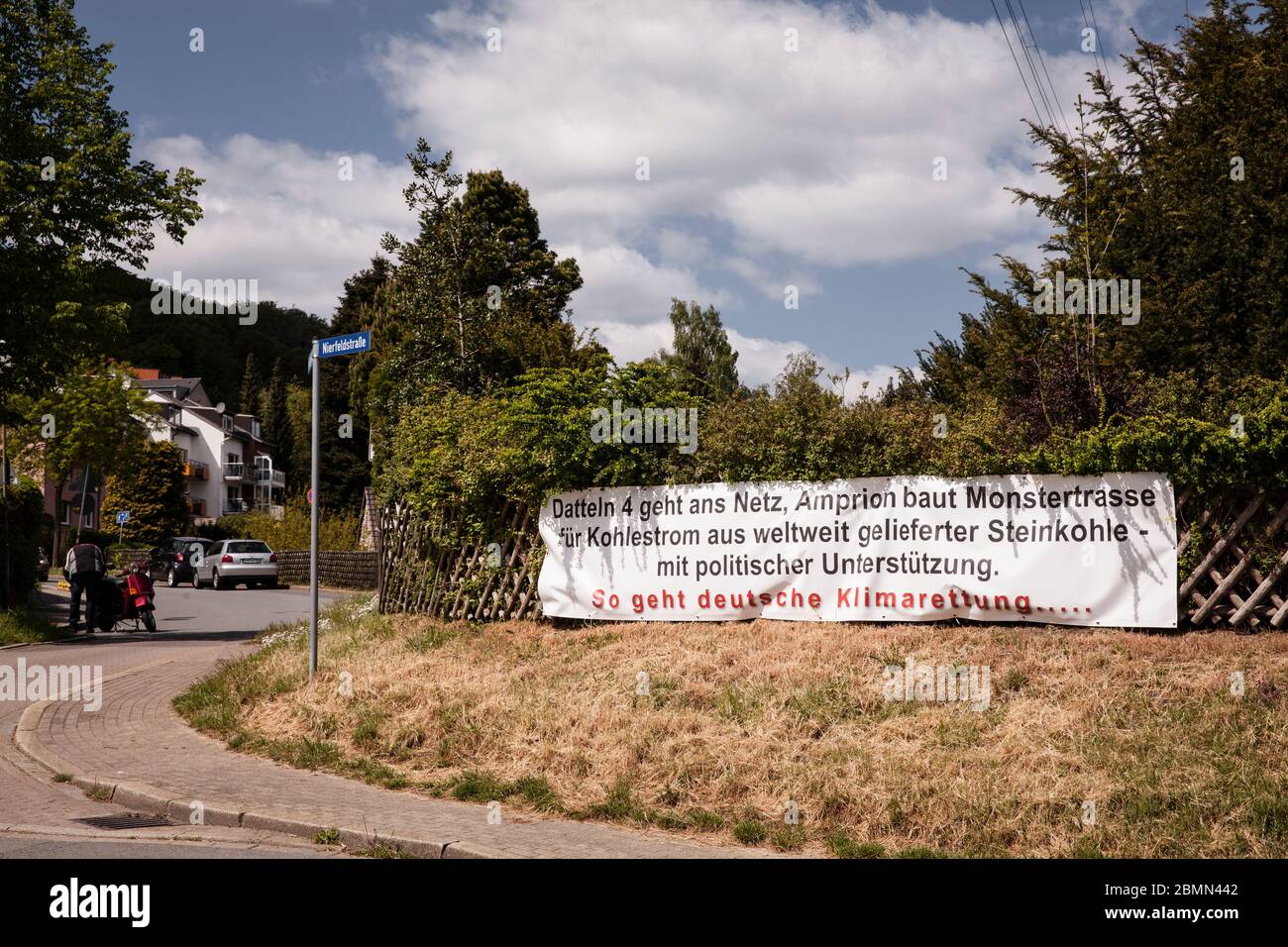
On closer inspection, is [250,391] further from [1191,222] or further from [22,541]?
[1191,222]

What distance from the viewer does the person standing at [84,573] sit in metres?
19.3

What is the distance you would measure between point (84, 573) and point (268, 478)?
92454 mm

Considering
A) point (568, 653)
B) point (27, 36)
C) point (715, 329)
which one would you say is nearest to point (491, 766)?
point (568, 653)

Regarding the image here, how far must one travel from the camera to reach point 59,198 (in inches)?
767

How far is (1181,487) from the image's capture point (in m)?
9.27

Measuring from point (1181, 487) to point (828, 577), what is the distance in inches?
130

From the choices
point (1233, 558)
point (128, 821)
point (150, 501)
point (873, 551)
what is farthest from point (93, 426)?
point (1233, 558)

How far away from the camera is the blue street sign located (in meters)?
10.3

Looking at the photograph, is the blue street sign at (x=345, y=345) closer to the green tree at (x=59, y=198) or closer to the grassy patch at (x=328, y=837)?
the grassy patch at (x=328, y=837)

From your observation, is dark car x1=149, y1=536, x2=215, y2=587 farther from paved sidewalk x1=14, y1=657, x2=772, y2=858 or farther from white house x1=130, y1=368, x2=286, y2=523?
white house x1=130, y1=368, x2=286, y2=523

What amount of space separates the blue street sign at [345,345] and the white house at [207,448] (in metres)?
72.9

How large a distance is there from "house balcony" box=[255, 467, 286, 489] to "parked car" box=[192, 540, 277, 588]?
231 feet
